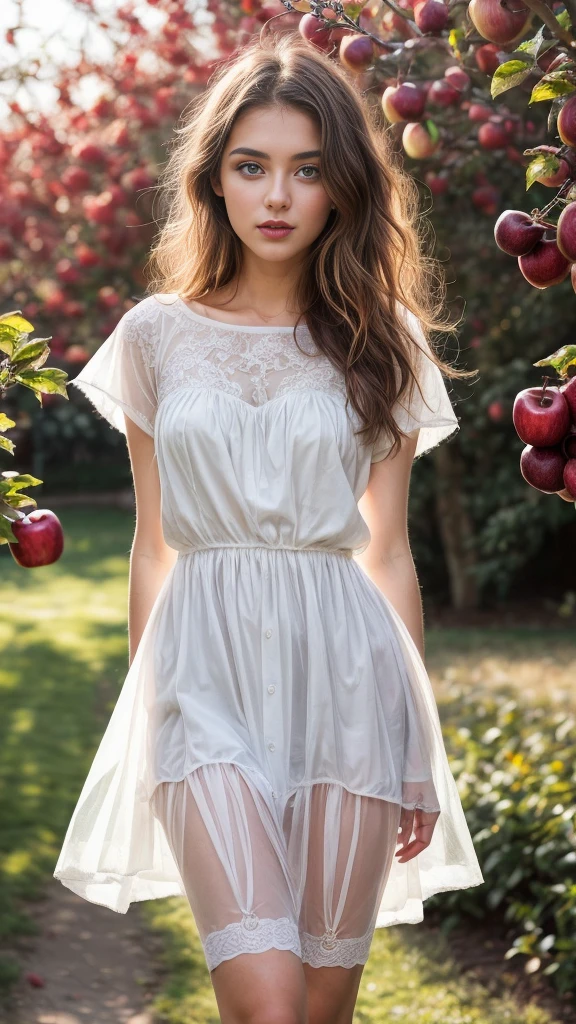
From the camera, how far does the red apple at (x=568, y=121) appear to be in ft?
5.50

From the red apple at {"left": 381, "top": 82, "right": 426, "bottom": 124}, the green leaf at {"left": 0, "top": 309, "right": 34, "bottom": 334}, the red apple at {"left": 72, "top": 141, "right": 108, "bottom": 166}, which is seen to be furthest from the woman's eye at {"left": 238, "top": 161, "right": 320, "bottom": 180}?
the red apple at {"left": 72, "top": 141, "right": 108, "bottom": 166}

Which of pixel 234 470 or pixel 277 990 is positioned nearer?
pixel 277 990

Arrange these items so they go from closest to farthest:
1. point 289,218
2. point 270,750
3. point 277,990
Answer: point 277,990 → point 270,750 → point 289,218

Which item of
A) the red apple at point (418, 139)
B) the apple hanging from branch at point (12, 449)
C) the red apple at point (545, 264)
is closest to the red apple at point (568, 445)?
the red apple at point (545, 264)

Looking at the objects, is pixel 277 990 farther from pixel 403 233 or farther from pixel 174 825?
→ pixel 403 233

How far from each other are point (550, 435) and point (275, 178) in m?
0.87

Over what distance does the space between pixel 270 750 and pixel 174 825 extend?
20 centimetres

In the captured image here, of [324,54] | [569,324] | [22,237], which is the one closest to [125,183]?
[22,237]

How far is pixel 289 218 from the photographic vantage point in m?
2.46

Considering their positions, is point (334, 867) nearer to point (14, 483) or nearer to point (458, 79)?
point (14, 483)

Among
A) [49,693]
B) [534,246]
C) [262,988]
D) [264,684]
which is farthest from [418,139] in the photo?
[49,693]

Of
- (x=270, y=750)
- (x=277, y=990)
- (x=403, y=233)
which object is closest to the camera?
(x=277, y=990)

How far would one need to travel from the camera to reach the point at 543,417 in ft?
5.94

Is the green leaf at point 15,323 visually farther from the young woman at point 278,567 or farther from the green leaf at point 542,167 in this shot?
the green leaf at point 542,167
